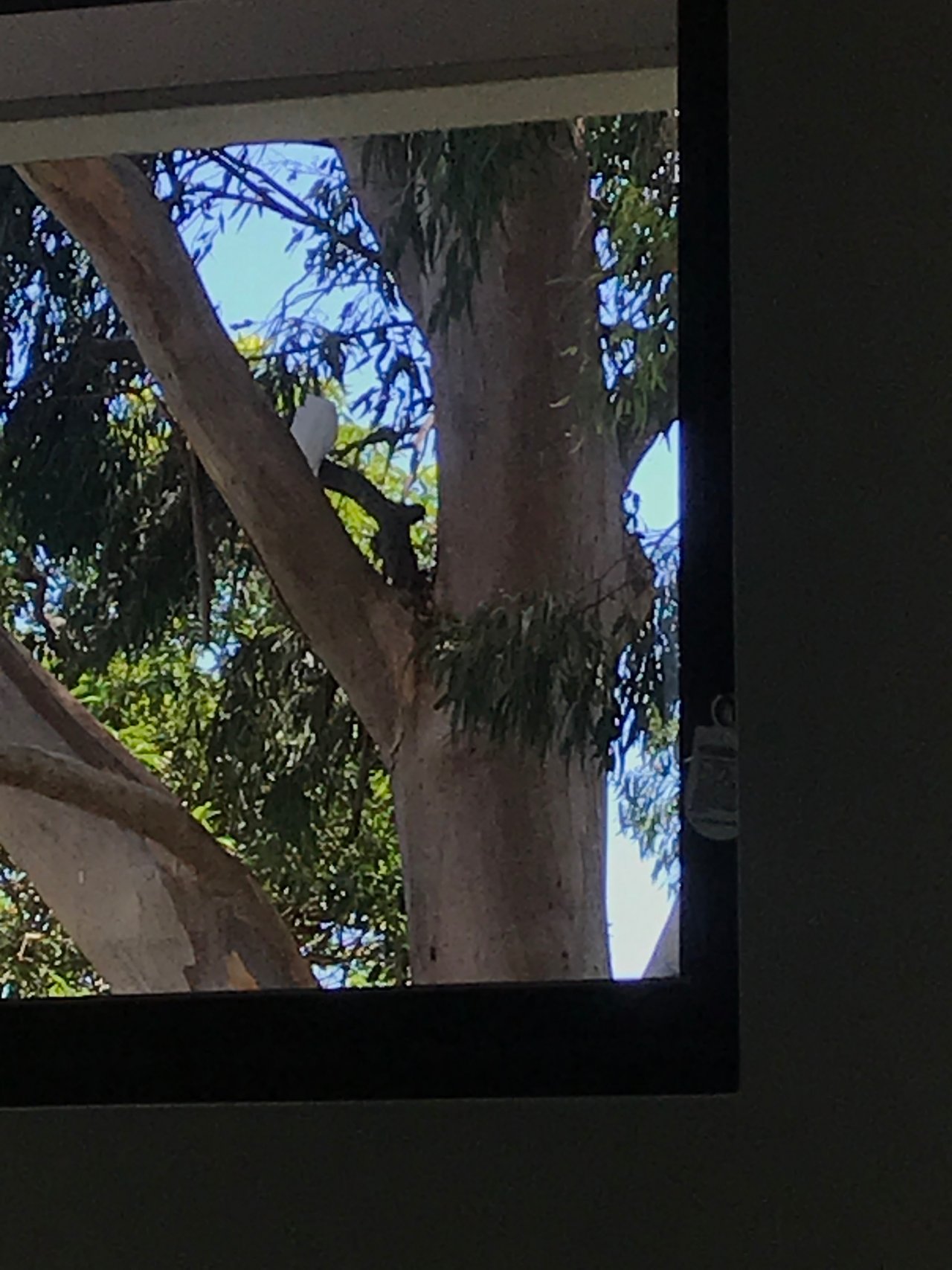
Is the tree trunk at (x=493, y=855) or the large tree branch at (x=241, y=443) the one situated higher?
the large tree branch at (x=241, y=443)

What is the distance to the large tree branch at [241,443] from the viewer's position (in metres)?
1.30

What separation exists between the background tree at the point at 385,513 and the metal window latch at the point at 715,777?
0.13 m

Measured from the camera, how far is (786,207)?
3.72 ft

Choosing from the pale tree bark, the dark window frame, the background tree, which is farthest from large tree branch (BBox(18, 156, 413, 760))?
the dark window frame

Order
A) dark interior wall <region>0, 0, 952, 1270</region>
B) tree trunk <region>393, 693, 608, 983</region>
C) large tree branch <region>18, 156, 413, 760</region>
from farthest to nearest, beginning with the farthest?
large tree branch <region>18, 156, 413, 760</region> → tree trunk <region>393, 693, 608, 983</region> → dark interior wall <region>0, 0, 952, 1270</region>

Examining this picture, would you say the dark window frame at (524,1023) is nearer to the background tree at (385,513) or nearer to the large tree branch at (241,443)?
the background tree at (385,513)

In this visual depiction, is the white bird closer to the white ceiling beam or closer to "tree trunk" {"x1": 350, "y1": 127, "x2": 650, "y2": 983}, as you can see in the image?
"tree trunk" {"x1": 350, "y1": 127, "x2": 650, "y2": 983}

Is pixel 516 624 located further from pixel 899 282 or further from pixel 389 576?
pixel 899 282

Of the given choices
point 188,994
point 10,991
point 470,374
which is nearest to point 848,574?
point 470,374

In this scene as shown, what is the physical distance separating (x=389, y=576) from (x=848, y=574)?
0.41 metres

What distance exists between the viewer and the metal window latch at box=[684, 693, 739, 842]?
3.48ft

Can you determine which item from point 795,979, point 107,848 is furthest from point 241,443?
point 795,979

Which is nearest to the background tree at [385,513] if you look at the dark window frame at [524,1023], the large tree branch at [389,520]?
the large tree branch at [389,520]

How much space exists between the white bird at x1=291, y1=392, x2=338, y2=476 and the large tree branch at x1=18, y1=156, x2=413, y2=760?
0.01 meters
